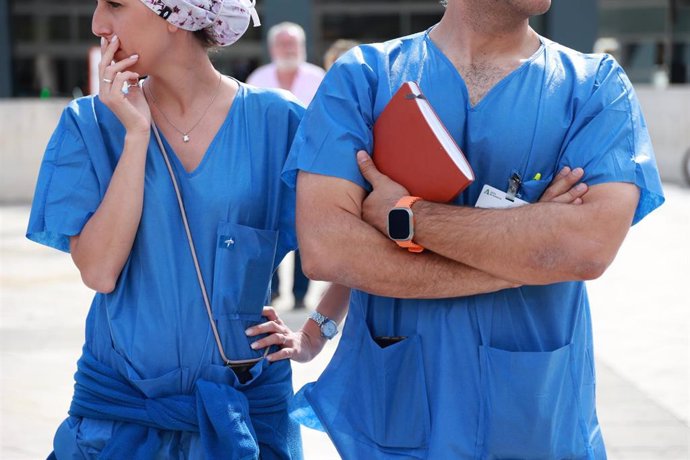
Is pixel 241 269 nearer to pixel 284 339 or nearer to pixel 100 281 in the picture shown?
pixel 284 339

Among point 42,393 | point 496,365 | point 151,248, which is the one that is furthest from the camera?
point 42,393

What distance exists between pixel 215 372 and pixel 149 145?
0.58 m

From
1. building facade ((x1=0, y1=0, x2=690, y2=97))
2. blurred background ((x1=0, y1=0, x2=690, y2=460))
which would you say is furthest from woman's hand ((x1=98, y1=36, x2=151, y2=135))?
building facade ((x1=0, y1=0, x2=690, y2=97))

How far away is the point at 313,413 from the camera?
3006 mm

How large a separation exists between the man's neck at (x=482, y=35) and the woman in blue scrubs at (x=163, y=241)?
564 millimetres

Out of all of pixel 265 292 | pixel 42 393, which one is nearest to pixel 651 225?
pixel 42 393

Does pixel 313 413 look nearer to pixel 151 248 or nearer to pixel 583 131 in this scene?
pixel 151 248

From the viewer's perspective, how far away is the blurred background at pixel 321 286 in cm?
636

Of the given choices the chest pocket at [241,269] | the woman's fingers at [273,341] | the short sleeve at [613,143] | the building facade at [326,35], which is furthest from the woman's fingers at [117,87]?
the building facade at [326,35]

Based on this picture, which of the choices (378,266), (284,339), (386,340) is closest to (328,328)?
(284,339)

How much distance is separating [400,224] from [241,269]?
55 cm

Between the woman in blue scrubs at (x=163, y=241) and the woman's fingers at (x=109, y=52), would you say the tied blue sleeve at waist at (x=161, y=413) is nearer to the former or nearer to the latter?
the woman in blue scrubs at (x=163, y=241)

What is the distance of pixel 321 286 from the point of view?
10.2 meters

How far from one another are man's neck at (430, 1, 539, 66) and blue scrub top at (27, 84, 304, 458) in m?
0.60
